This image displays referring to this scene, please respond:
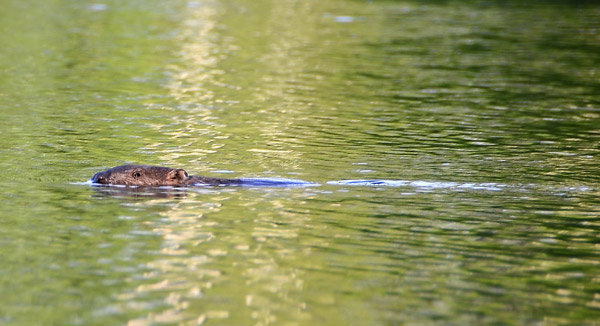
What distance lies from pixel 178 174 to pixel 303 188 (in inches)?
72.7

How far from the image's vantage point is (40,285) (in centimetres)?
1115

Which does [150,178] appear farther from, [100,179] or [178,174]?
[100,179]

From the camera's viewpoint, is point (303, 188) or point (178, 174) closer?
point (178, 174)

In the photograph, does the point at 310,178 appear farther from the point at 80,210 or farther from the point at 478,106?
the point at 478,106

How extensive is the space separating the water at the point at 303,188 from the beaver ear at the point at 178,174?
1.14ft

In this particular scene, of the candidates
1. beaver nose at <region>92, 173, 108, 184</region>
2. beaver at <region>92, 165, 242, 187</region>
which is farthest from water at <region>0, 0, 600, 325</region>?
beaver at <region>92, 165, 242, 187</region>

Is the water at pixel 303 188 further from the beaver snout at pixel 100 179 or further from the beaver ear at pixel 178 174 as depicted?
the beaver ear at pixel 178 174

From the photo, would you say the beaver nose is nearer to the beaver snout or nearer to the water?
the beaver snout

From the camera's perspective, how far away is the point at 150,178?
16.4 metres

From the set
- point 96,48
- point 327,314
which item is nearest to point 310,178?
point 327,314

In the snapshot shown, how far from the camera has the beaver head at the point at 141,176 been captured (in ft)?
53.5

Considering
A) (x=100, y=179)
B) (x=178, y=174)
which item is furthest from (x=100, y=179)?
(x=178, y=174)

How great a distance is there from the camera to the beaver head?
53.5 ft

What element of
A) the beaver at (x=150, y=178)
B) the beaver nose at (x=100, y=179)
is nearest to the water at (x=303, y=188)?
the beaver nose at (x=100, y=179)
